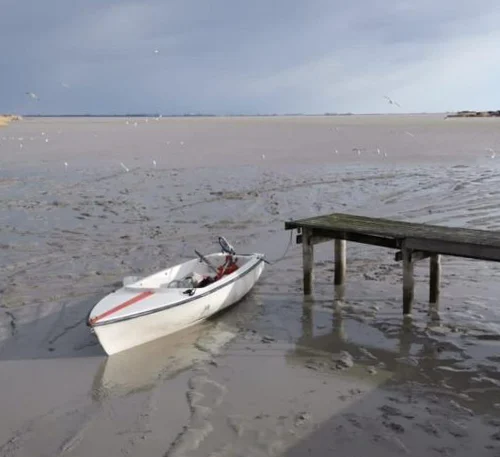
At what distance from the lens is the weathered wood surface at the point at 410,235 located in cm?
930

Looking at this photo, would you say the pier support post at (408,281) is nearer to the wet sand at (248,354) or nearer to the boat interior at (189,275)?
the wet sand at (248,354)

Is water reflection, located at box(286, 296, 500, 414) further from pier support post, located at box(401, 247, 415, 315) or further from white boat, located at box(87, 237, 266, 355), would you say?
white boat, located at box(87, 237, 266, 355)

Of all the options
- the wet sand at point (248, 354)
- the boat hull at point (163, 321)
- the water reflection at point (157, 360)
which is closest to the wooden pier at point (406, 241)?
the wet sand at point (248, 354)

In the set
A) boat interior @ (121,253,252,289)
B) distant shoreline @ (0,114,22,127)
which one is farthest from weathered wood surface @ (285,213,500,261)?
distant shoreline @ (0,114,22,127)

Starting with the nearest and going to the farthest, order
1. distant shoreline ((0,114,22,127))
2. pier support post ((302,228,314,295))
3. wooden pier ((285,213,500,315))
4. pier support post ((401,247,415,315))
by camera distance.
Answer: wooden pier ((285,213,500,315)), pier support post ((401,247,415,315)), pier support post ((302,228,314,295)), distant shoreline ((0,114,22,127))

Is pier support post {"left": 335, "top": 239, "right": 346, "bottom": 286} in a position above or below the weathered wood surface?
below

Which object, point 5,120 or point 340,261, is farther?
point 5,120

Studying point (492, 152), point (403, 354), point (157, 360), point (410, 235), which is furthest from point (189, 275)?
point (492, 152)

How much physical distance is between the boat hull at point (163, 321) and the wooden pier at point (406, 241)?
5.23 feet

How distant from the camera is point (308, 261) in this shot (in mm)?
11617

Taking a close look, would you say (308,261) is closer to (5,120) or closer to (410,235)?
(410,235)

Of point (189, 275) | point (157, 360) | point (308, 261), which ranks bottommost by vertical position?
point (157, 360)

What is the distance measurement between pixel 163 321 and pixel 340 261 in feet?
13.3

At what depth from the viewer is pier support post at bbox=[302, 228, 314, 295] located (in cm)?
1162
